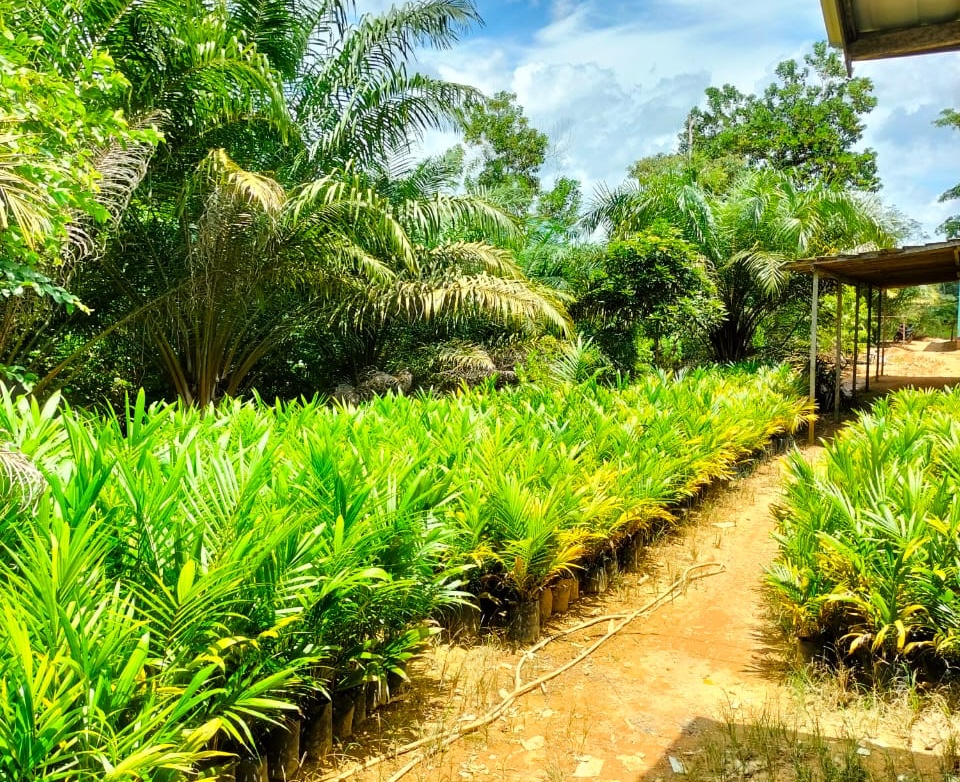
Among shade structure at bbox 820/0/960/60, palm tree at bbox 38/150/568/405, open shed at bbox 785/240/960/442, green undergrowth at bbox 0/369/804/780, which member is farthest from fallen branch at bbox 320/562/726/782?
open shed at bbox 785/240/960/442

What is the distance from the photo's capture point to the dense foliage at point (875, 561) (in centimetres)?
312

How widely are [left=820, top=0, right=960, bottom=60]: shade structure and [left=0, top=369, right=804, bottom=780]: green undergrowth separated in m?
2.51

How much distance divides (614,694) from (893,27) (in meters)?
3.30

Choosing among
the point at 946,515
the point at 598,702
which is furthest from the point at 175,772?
the point at 946,515

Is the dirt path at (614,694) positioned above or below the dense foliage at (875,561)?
below

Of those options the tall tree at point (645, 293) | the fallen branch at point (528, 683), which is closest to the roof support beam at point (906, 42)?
the fallen branch at point (528, 683)

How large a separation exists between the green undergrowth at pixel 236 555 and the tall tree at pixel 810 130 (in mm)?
26323

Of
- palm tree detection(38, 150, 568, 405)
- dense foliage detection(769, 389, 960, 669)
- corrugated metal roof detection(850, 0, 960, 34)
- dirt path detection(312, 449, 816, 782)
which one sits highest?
corrugated metal roof detection(850, 0, 960, 34)

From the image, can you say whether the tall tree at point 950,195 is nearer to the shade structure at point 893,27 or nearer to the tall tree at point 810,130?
the tall tree at point 810,130

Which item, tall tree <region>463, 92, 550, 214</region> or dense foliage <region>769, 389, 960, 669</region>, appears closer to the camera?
dense foliage <region>769, 389, 960, 669</region>

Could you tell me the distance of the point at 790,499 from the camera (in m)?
4.55

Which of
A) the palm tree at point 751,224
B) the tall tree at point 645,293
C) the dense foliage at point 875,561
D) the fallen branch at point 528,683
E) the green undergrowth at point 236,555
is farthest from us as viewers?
the palm tree at point 751,224

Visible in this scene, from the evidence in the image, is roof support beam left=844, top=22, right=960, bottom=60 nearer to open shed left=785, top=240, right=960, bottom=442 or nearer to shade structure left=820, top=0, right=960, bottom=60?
shade structure left=820, top=0, right=960, bottom=60

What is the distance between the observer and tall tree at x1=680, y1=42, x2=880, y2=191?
1093 inches
